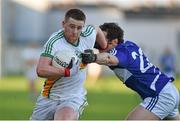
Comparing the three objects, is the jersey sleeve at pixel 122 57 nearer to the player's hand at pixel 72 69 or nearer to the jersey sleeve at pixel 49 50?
the player's hand at pixel 72 69

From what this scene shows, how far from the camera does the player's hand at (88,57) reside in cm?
998

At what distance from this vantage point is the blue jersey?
10406mm

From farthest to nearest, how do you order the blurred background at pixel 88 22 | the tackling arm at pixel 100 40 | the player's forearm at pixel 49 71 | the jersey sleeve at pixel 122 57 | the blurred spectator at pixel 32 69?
1. the blurred background at pixel 88 22
2. the blurred spectator at pixel 32 69
3. the tackling arm at pixel 100 40
4. the jersey sleeve at pixel 122 57
5. the player's forearm at pixel 49 71

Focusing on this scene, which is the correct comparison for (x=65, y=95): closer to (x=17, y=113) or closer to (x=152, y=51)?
(x=17, y=113)

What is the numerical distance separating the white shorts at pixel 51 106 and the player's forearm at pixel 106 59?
697 millimetres

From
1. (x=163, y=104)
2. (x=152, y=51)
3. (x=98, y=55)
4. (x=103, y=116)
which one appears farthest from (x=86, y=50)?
(x=152, y=51)

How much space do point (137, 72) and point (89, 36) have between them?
0.84m

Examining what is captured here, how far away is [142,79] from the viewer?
10492 millimetres

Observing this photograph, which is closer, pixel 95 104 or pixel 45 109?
pixel 45 109

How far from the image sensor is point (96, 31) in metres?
10.6

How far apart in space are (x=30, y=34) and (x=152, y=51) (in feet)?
28.1

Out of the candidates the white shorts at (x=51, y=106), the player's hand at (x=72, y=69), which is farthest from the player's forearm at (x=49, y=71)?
the white shorts at (x=51, y=106)

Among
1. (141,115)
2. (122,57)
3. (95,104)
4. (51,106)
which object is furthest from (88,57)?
(95,104)

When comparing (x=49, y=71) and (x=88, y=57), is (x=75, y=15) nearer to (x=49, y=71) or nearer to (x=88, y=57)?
(x=88, y=57)
